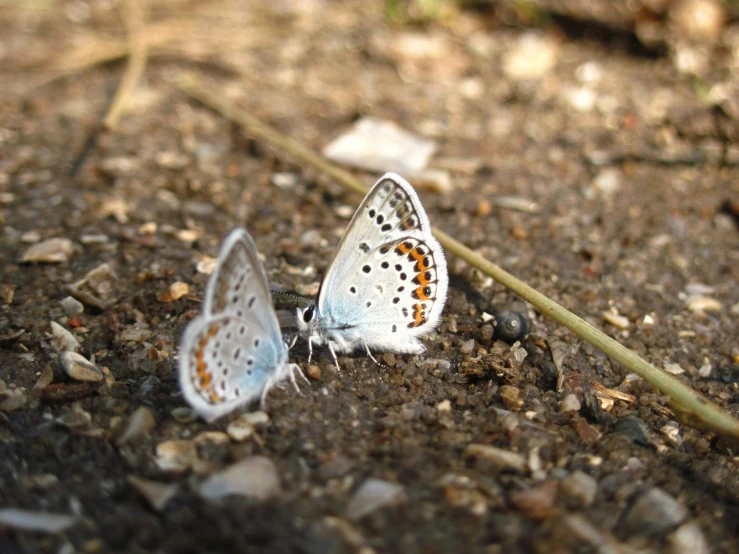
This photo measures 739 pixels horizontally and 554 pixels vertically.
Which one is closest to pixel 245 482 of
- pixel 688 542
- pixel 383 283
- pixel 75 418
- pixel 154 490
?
pixel 154 490

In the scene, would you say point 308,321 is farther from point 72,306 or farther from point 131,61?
point 131,61

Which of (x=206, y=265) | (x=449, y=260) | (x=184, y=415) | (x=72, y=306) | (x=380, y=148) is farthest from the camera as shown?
(x=380, y=148)

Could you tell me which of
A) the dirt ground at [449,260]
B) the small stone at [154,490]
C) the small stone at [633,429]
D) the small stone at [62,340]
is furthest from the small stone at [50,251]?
the small stone at [633,429]

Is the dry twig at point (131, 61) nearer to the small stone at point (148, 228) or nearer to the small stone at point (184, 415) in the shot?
the small stone at point (148, 228)

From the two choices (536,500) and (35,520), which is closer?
(35,520)

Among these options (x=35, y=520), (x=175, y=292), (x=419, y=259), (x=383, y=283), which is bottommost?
(x=35, y=520)

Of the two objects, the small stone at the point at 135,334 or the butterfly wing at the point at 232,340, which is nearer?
the butterfly wing at the point at 232,340

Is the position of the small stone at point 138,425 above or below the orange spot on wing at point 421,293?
below
